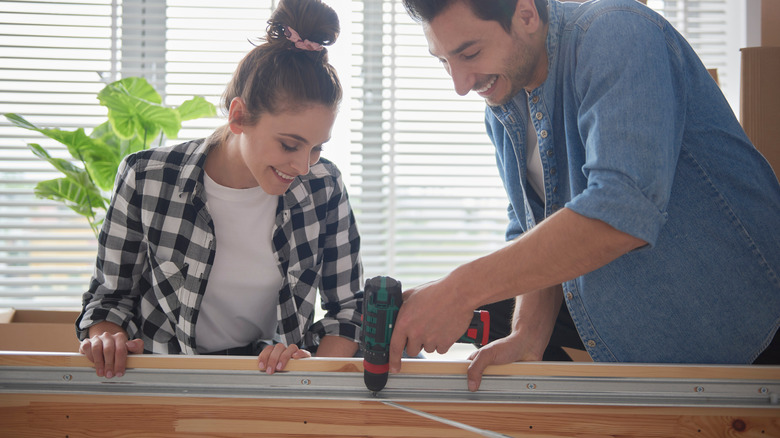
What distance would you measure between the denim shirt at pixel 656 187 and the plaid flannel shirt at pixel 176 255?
1.93 ft

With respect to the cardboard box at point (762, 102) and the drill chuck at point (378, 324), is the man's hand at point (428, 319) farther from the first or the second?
the cardboard box at point (762, 102)

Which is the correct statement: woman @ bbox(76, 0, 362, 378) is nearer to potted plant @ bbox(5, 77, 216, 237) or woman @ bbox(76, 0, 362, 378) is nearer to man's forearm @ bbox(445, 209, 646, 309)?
man's forearm @ bbox(445, 209, 646, 309)

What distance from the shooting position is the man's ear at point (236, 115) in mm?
1276

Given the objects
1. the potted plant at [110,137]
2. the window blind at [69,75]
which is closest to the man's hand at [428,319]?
the potted plant at [110,137]

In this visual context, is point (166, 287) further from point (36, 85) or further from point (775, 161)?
point (36, 85)

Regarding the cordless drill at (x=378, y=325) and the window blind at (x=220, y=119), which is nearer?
the cordless drill at (x=378, y=325)

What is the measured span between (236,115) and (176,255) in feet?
1.20

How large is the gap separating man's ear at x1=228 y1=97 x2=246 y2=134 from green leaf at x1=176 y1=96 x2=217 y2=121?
93 centimetres

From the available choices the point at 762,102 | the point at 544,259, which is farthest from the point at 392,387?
the point at 762,102

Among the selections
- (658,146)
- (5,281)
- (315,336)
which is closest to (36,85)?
(5,281)

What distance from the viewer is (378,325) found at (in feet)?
2.95

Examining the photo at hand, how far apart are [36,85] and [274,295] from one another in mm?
1992

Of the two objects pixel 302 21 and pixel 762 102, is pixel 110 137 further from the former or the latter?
pixel 762 102

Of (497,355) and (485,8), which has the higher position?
(485,8)
